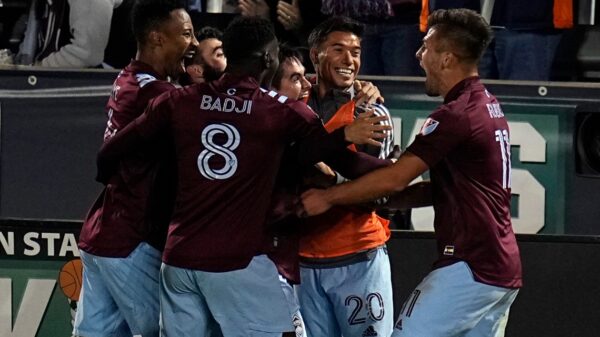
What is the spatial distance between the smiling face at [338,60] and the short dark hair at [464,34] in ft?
2.17

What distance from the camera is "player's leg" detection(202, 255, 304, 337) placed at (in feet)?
17.7

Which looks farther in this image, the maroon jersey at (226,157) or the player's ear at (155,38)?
the player's ear at (155,38)

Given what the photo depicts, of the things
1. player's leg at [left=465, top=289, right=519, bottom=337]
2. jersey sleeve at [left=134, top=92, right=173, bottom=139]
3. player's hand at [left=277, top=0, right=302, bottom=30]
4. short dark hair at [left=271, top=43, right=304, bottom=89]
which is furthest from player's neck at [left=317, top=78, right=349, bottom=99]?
player's hand at [left=277, top=0, right=302, bottom=30]

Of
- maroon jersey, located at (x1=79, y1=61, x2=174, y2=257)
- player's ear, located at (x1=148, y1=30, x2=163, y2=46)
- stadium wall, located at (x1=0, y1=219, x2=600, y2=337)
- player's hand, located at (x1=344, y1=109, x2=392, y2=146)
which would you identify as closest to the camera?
player's hand, located at (x1=344, y1=109, x2=392, y2=146)

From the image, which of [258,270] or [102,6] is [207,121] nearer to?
[258,270]

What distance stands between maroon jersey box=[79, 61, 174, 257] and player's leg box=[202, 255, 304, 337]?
0.47 metres

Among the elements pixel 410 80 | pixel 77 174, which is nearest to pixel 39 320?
pixel 77 174

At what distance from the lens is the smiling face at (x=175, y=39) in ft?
19.1

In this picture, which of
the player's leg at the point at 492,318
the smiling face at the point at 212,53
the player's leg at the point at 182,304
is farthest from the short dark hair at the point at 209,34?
the player's leg at the point at 492,318

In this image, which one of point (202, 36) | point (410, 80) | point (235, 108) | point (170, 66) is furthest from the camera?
point (410, 80)

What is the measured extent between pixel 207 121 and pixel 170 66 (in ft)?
1.94

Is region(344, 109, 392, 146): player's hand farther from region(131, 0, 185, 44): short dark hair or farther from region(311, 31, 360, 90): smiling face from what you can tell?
region(131, 0, 185, 44): short dark hair

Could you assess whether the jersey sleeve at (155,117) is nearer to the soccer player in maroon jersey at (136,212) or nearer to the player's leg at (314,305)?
the soccer player in maroon jersey at (136,212)

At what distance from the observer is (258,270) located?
541 centimetres
